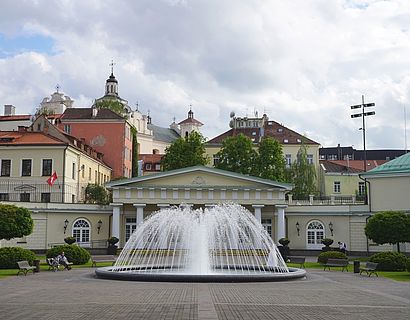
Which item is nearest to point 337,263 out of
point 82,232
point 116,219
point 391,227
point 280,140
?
point 391,227

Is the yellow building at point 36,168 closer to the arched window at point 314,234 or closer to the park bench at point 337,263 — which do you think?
the arched window at point 314,234

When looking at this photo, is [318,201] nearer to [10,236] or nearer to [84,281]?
[10,236]

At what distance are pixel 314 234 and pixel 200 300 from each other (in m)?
35.6

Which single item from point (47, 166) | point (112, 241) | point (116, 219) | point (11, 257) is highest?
point (47, 166)

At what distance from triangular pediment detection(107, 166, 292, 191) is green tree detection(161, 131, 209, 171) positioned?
22.2 metres

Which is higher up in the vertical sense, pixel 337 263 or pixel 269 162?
pixel 269 162

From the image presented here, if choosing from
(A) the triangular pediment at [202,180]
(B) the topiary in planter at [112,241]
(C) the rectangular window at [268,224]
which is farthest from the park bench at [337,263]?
(B) the topiary in planter at [112,241]

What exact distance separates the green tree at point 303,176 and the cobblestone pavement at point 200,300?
173 ft

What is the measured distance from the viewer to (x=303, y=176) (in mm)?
80188

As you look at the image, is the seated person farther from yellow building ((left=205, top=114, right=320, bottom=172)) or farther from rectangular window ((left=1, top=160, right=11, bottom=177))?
yellow building ((left=205, top=114, right=320, bottom=172))

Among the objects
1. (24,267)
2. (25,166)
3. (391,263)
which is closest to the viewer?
(24,267)

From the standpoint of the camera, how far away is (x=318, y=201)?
59562 millimetres

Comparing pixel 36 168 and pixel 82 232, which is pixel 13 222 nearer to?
pixel 82 232

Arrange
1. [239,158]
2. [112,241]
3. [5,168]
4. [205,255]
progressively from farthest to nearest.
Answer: [239,158] → [5,168] → [112,241] → [205,255]
